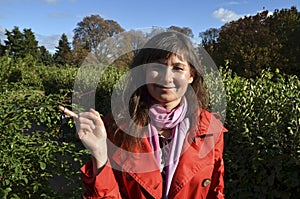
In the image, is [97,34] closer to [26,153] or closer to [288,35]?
[26,153]

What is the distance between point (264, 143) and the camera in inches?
104

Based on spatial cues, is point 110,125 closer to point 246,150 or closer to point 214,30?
point 246,150

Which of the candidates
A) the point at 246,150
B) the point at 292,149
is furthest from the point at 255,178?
the point at 292,149

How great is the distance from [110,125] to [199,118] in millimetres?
443

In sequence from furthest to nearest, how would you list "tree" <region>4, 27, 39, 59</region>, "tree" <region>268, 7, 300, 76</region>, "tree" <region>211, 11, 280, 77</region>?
1. "tree" <region>4, 27, 39, 59</region>
2. "tree" <region>268, 7, 300, 76</region>
3. "tree" <region>211, 11, 280, 77</region>

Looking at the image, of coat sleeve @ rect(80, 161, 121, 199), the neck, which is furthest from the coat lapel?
the neck

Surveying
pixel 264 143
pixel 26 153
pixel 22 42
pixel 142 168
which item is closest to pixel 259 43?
pixel 264 143

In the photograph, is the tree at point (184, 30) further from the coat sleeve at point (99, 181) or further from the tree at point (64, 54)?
the tree at point (64, 54)

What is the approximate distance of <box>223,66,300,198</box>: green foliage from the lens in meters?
2.54

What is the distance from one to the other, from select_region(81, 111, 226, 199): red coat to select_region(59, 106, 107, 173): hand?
0.59 feet

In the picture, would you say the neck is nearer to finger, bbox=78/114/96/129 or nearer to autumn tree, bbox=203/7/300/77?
finger, bbox=78/114/96/129

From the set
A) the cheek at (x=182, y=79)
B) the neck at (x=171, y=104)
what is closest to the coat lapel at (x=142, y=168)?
the neck at (x=171, y=104)

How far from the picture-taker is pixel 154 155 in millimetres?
1509

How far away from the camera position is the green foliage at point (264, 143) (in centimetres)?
254
